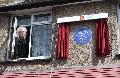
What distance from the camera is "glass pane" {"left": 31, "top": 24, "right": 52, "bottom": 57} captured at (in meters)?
14.9

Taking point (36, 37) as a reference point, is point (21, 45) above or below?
below

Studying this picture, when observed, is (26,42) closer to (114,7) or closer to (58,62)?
(58,62)

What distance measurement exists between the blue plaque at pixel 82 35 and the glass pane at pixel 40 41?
4.01 ft

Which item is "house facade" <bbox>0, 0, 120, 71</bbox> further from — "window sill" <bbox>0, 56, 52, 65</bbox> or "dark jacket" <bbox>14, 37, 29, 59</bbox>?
"dark jacket" <bbox>14, 37, 29, 59</bbox>

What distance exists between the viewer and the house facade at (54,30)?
13930 mm

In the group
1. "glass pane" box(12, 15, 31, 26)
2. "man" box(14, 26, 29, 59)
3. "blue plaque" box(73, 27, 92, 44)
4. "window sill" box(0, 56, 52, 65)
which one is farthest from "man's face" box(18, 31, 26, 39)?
"blue plaque" box(73, 27, 92, 44)

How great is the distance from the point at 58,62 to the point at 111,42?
2118 millimetres

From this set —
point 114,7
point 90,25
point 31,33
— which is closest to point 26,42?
point 31,33

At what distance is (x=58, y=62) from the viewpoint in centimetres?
1420

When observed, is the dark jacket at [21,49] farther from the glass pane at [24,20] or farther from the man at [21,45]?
the glass pane at [24,20]

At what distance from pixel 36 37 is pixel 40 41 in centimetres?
26

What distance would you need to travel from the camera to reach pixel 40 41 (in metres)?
15.1

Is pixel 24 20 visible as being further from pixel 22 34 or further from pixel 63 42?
pixel 63 42

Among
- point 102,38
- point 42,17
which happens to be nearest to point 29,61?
point 42,17
